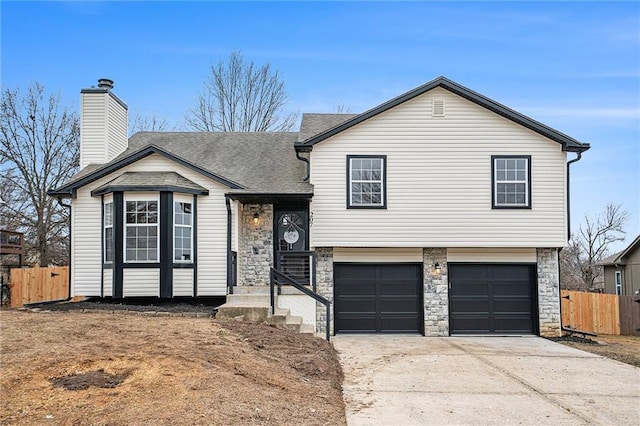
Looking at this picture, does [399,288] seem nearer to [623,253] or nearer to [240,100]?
[623,253]

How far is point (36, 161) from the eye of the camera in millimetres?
25469

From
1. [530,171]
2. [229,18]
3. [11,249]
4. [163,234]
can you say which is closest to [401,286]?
[530,171]

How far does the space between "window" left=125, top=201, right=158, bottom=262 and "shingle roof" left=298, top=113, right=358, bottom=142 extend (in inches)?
178

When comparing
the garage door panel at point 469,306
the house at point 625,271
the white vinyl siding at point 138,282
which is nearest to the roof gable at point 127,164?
the white vinyl siding at point 138,282

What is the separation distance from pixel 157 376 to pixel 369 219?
28.3ft

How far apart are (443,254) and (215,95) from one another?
747 inches

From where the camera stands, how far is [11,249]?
18.4 metres

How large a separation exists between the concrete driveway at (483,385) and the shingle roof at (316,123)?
596 cm

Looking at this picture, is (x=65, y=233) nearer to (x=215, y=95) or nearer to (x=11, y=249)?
(x=11, y=249)

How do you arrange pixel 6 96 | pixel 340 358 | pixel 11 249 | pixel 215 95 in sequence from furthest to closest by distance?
pixel 215 95 → pixel 6 96 → pixel 11 249 → pixel 340 358

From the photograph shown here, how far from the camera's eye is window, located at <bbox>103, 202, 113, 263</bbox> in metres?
13.4

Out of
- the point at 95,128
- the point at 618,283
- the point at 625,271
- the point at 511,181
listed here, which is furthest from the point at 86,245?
the point at 618,283

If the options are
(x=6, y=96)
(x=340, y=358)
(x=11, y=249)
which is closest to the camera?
(x=340, y=358)

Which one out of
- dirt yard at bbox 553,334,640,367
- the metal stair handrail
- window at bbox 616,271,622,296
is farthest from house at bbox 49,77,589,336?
window at bbox 616,271,622,296
